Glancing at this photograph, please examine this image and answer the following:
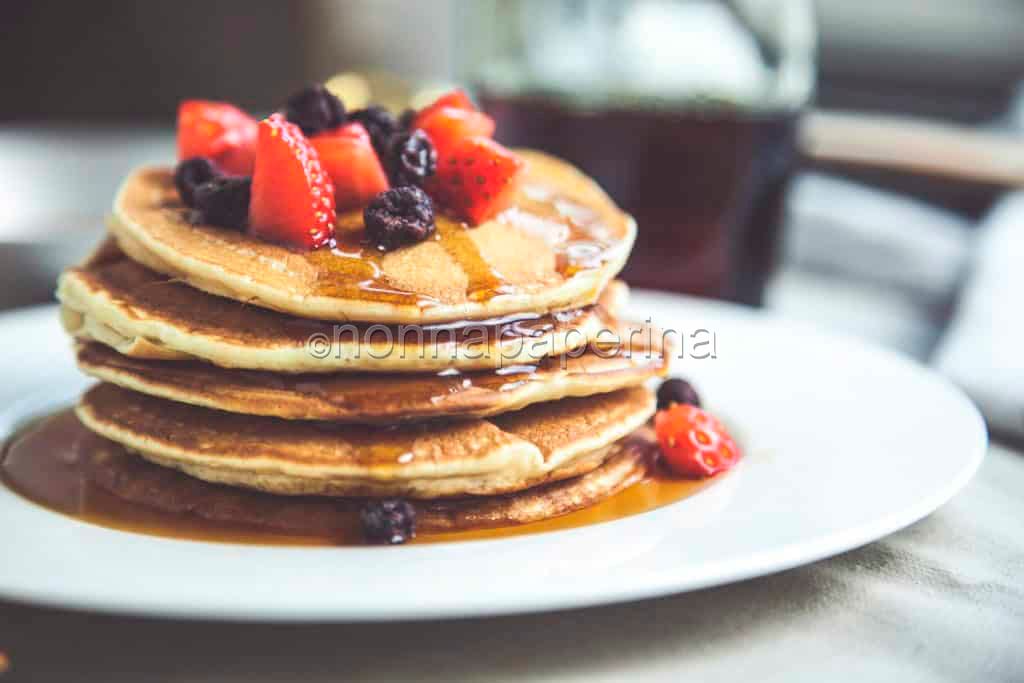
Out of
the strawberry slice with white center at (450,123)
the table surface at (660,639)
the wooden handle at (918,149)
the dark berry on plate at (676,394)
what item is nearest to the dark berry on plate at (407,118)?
the strawberry slice with white center at (450,123)

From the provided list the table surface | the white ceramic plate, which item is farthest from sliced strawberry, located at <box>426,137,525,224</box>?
the table surface

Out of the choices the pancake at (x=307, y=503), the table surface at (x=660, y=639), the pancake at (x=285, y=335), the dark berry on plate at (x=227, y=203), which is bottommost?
the pancake at (x=307, y=503)

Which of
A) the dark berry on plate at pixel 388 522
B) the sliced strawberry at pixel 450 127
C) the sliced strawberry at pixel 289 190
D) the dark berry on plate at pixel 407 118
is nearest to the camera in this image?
the dark berry on plate at pixel 388 522

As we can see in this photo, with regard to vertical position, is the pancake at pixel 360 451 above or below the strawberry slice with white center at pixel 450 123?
below

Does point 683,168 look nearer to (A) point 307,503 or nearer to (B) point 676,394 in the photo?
(B) point 676,394

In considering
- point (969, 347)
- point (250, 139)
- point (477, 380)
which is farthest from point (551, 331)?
point (969, 347)

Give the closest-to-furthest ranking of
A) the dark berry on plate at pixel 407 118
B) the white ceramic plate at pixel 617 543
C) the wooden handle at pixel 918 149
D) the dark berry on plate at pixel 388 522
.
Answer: the white ceramic plate at pixel 617 543 < the dark berry on plate at pixel 388 522 < the dark berry on plate at pixel 407 118 < the wooden handle at pixel 918 149

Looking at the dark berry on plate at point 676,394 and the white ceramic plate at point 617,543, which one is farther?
the dark berry on plate at point 676,394

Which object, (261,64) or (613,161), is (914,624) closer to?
(613,161)

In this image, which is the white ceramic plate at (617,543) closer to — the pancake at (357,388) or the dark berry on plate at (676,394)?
the dark berry on plate at (676,394)
